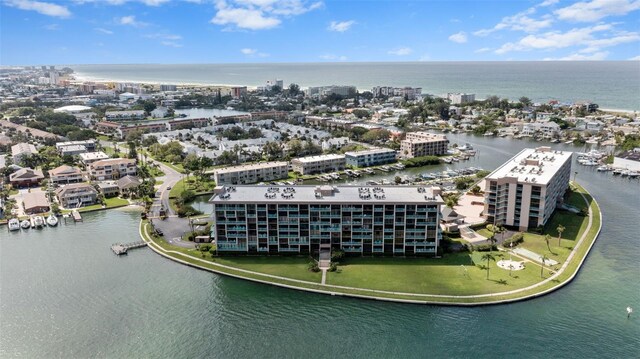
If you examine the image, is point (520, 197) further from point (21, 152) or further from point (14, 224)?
point (21, 152)

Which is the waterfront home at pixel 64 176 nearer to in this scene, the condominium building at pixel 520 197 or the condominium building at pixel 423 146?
the condominium building at pixel 423 146

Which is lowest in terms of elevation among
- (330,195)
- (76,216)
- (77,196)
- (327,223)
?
(76,216)

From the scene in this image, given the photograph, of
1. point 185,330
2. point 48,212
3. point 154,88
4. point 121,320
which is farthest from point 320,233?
point 154,88

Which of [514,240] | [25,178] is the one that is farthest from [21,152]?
[514,240]

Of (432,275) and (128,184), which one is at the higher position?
(128,184)

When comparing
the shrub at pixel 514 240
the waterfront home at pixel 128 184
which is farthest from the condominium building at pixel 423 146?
the waterfront home at pixel 128 184

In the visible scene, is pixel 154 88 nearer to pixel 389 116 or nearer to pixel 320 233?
pixel 389 116
